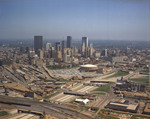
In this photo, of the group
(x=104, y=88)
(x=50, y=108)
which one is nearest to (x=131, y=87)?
(x=104, y=88)

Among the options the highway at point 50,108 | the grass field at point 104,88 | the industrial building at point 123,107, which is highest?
the highway at point 50,108

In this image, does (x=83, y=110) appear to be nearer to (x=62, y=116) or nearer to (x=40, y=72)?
(x=62, y=116)

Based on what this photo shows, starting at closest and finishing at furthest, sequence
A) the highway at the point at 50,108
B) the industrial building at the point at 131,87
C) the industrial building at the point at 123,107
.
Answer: the highway at the point at 50,108, the industrial building at the point at 123,107, the industrial building at the point at 131,87

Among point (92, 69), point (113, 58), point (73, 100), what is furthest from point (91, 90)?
point (113, 58)

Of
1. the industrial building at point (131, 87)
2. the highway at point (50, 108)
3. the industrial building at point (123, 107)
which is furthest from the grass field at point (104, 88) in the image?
the highway at point (50, 108)

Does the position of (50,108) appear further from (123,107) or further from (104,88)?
(104,88)

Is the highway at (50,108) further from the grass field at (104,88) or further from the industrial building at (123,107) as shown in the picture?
the grass field at (104,88)

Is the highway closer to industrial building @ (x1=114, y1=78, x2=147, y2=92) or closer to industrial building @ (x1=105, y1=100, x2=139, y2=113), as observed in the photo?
industrial building @ (x1=105, y1=100, x2=139, y2=113)

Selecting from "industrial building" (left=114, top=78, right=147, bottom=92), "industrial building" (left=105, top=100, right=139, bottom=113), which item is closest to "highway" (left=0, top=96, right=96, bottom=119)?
"industrial building" (left=105, top=100, right=139, bottom=113)

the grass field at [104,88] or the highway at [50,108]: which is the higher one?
the highway at [50,108]
